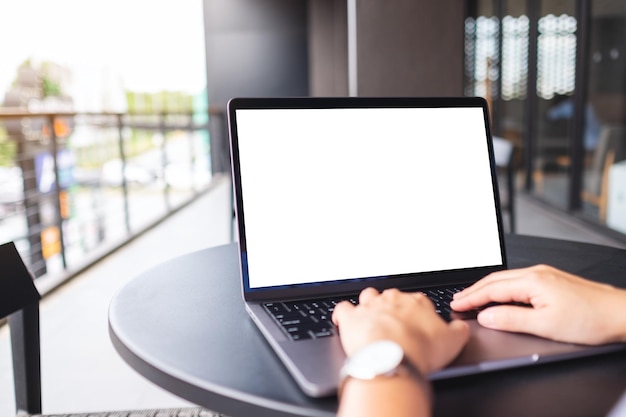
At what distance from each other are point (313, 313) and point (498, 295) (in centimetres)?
19

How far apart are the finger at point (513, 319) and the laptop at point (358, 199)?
0.18 feet

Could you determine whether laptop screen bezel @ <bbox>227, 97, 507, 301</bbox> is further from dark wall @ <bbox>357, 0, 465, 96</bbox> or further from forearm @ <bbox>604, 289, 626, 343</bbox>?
dark wall @ <bbox>357, 0, 465, 96</bbox>

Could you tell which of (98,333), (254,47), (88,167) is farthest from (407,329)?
(254,47)

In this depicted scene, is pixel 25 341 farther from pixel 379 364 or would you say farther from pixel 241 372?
pixel 379 364

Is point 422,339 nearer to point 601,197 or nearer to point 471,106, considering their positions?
point 471,106

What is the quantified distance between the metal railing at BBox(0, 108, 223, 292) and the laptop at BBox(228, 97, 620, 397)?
1.75m

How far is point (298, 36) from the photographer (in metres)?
7.88

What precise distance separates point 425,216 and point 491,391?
0.29 meters

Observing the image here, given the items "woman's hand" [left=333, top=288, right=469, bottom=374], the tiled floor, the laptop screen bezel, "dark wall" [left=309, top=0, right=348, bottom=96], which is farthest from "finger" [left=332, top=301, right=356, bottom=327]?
"dark wall" [left=309, top=0, right=348, bottom=96]

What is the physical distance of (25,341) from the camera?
0.73 meters

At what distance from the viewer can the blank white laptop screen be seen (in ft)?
2.10

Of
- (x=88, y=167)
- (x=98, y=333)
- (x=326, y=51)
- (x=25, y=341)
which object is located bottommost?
(x=98, y=333)

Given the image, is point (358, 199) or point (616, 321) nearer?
point (616, 321)

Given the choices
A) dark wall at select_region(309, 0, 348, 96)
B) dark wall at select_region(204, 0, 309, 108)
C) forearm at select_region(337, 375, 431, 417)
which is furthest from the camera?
dark wall at select_region(204, 0, 309, 108)
